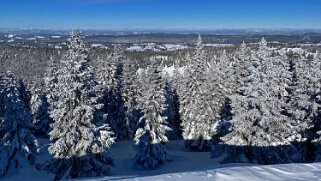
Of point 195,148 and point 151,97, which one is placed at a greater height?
point 151,97

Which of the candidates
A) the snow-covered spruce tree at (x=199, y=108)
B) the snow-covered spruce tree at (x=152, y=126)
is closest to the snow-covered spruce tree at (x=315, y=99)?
the snow-covered spruce tree at (x=152, y=126)

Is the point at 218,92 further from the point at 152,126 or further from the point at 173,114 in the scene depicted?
the point at 173,114

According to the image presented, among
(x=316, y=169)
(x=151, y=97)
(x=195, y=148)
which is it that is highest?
(x=316, y=169)

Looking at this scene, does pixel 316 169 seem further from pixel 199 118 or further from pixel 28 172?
pixel 199 118

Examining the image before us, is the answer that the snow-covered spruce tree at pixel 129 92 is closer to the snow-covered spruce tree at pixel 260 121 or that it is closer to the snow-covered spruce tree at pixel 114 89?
the snow-covered spruce tree at pixel 114 89

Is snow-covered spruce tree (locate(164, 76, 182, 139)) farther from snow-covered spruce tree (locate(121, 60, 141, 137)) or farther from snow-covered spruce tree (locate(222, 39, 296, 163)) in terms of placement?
snow-covered spruce tree (locate(222, 39, 296, 163))

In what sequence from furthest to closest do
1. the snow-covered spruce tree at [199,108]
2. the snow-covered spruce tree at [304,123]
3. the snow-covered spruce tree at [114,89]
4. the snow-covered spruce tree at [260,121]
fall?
1. the snow-covered spruce tree at [114,89]
2. the snow-covered spruce tree at [199,108]
3. the snow-covered spruce tree at [304,123]
4. the snow-covered spruce tree at [260,121]

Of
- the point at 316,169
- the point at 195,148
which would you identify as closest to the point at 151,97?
the point at 195,148
